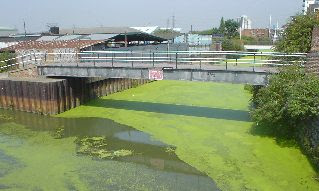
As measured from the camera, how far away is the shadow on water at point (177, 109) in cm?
2301

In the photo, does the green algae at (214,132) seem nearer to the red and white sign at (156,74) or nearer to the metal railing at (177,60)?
the red and white sign at (156,74)

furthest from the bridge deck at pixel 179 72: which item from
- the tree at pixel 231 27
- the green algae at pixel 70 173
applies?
the tree at pixel 231 27

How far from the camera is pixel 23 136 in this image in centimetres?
2052

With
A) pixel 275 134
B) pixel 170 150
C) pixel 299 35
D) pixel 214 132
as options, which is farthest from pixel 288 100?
pixel 299 35

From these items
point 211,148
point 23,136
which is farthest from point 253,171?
point 23,136

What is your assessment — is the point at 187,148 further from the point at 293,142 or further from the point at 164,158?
the point at 293,142

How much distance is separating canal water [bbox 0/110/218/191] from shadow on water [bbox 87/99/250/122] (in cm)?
399

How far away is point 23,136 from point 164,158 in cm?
885

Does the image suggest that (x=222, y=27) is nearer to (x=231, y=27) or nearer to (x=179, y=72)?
(x=231, y=27)

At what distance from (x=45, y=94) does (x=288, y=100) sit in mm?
15999

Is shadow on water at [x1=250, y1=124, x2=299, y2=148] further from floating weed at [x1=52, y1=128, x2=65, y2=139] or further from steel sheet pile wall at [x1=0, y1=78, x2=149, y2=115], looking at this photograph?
steel sheet pile wall at [x1=0, y1=78, x2=149, y2=115]

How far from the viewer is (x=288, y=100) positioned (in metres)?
16.2

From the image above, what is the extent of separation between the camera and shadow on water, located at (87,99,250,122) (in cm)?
2301

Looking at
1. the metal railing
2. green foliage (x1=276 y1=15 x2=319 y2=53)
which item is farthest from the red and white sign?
green foliage (x1=276 y1=15 x2=319 y2=53)
